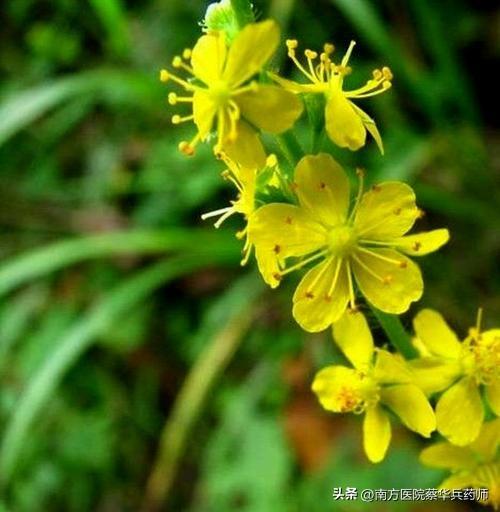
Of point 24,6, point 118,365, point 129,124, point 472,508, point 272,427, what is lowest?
point 472,508

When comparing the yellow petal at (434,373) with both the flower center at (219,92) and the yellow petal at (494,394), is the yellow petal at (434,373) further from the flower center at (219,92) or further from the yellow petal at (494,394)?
the flower center at (219,92)

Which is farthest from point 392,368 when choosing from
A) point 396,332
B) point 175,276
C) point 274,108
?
point 175,276

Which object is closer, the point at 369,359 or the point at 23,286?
the point at 369,359

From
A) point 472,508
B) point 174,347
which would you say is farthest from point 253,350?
point 472,508

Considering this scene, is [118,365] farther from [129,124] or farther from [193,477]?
[129,124]

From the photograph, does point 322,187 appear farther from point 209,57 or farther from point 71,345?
point 71,345
